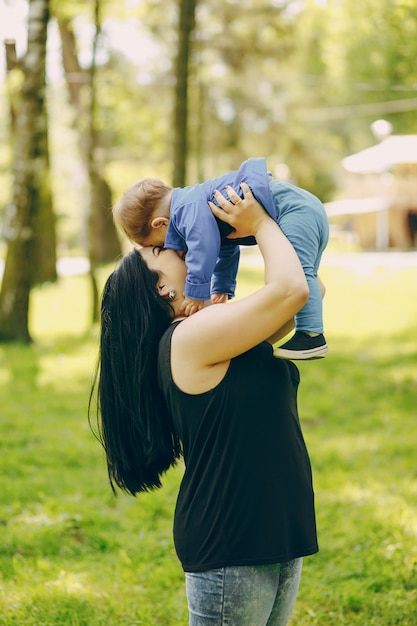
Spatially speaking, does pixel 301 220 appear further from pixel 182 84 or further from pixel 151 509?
pixel 182 84

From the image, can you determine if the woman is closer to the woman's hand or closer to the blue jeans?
the blue jeans

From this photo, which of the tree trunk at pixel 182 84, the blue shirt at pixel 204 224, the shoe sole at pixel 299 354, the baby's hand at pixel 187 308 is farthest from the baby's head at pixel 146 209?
the tree trunk at pixel 182 84

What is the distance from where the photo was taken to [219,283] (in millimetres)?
2816

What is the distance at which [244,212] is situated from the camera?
218cm

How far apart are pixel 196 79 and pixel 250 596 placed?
692 inches

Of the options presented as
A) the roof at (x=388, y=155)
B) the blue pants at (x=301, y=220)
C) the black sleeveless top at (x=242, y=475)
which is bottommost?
the roof at (x=388, y=155)

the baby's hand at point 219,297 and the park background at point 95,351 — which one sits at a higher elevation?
the baby's hand at point 219,297

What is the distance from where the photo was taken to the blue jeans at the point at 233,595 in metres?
1.90

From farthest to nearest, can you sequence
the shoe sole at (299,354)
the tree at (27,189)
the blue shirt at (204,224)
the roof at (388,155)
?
the roof at (388,155)
the tree at (27,189)
the blue shirt at (204,224)
the shoe sole at (299,354)

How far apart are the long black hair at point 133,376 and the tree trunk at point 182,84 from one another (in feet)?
29.2

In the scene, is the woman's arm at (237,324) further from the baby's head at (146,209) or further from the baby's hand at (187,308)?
the baby's head at (146,209)

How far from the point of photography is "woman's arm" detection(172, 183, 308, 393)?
1.87 meters

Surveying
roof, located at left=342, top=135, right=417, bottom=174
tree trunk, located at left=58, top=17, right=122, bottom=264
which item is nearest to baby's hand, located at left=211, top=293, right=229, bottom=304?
tree trunk, located at left=58, top=17, right=122, bottom=264

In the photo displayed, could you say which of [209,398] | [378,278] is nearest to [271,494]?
[209,398]
